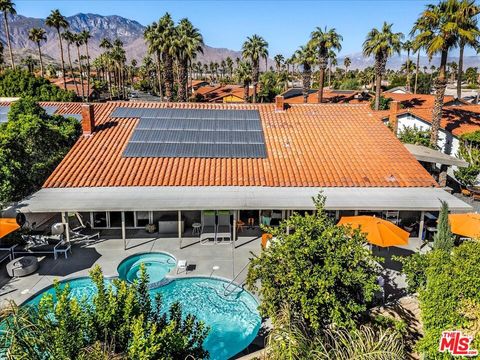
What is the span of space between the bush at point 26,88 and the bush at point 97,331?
46.2 meters

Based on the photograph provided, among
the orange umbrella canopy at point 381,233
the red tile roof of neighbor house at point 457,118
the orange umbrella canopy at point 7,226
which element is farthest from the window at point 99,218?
the red tile roof of neighbor house at point 457,118

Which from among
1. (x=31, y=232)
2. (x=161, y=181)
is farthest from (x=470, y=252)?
(x=31, y=232)

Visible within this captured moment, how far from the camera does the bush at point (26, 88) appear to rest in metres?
47.1

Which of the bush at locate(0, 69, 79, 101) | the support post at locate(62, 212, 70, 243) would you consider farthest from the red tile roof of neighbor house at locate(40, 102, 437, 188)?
the bush at locate(0, 69, 79, 101)

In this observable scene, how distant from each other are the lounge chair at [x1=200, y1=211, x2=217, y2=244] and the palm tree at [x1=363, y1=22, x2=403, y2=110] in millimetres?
32583

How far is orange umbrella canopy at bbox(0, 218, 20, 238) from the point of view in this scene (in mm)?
15696

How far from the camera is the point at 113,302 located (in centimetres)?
805

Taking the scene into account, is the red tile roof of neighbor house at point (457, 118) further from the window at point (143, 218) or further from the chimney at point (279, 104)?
the window at point (143, 218)

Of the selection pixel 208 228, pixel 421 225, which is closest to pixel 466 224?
pixel 421 225

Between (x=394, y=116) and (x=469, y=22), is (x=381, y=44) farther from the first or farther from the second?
(x=469, y=22)

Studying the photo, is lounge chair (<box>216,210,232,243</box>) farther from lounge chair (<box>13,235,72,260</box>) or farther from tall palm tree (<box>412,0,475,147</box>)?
tall palm tree (<box>412,0,475,147</box>)

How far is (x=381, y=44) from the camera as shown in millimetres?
42969

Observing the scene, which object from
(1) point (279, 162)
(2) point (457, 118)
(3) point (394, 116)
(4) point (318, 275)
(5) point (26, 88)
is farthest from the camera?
(5) point (26, 88)

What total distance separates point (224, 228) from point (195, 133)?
24.9 feet
